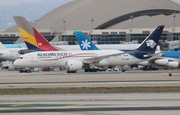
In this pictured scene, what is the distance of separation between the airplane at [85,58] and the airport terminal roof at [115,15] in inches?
2807

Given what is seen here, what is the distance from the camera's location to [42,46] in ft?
266

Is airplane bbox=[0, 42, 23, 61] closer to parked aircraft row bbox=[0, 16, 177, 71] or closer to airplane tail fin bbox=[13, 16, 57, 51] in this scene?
airplane tail fin bbox=[13, 16, 57, 51]

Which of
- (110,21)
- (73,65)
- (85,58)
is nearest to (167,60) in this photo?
(85,58)

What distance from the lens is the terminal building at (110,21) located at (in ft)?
473

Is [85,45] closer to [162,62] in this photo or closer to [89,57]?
[162,62]

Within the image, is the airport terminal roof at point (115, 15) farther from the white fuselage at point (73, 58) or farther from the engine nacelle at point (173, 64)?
the white fuselage at point (73, 58)

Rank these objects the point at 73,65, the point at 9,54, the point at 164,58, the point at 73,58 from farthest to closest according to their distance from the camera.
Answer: the point at 9,54 → the point at 164,58 → the point at 73,58 → the point at 73,65

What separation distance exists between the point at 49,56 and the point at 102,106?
136ft

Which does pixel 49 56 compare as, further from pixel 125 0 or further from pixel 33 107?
pixel 125 0

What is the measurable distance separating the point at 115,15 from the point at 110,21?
225 centimetres

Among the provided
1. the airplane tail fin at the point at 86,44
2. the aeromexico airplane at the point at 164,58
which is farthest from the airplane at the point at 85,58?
the airplane tail fin at the point at 86,44

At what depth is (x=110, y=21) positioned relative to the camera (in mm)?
157000

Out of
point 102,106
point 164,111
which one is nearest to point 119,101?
Result: point 102,106

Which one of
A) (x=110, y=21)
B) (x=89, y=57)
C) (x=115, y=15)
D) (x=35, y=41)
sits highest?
(x=115, y=15)
